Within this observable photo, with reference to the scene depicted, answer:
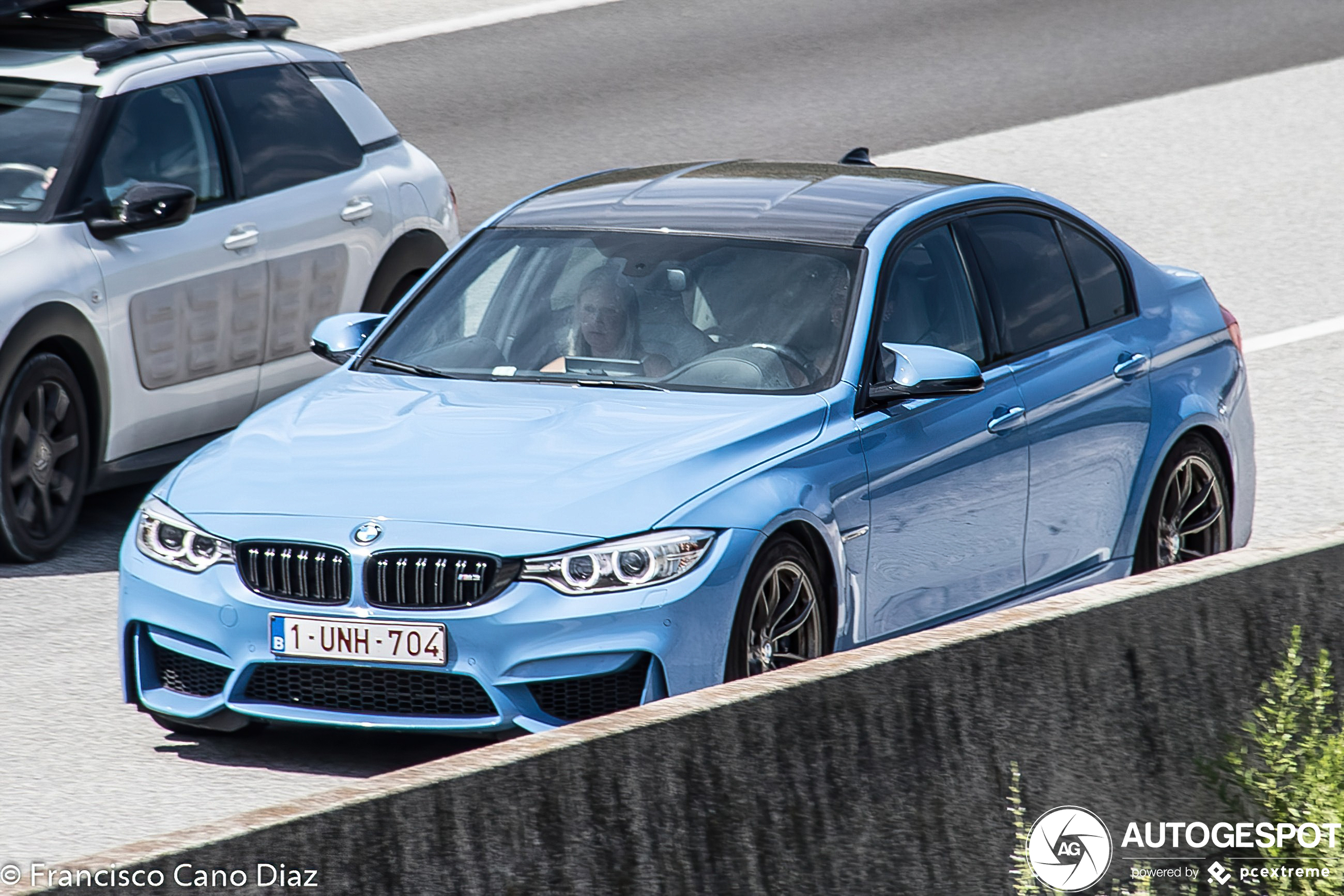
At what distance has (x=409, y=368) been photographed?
23.8 feet

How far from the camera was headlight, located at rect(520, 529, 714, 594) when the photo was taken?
582cm

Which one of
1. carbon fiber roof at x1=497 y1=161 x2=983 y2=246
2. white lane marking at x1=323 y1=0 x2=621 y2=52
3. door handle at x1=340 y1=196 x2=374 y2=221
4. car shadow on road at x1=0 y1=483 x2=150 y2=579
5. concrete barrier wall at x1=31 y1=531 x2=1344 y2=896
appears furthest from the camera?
white lane marking at x1=323 y1=0 x2=621 y2=52

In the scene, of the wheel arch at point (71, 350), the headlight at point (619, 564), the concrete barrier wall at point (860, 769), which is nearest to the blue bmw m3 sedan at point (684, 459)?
the headlight at point (619, 564)

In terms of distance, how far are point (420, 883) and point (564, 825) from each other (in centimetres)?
32

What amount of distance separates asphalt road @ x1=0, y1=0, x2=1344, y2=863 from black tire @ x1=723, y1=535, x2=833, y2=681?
87.5 inches

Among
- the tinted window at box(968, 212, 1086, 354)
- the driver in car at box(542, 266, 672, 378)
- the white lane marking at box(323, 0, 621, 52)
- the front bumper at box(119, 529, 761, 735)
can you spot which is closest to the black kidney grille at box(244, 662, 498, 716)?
the front bumper at box(119, 529, 761, 735)

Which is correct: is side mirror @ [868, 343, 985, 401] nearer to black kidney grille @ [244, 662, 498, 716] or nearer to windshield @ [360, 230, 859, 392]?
windshield @ [360, 230, 859, 392]

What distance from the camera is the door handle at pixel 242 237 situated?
9.48m

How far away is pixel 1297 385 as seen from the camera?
38.0 ft

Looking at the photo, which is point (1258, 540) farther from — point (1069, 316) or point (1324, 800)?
point (1324, 800)

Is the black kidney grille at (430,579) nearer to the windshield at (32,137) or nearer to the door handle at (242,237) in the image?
the windshield at (32,137)

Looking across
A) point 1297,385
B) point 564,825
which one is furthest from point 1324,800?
point 1297,385

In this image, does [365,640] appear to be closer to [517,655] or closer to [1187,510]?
[517,655]

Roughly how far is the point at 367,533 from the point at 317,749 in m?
0.81
